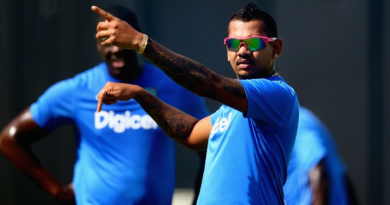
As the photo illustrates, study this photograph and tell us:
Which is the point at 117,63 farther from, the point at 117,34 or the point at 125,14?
the point at 117,34

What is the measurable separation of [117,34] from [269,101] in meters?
0.66

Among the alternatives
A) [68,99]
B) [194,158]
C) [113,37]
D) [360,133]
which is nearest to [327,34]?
[360,133]

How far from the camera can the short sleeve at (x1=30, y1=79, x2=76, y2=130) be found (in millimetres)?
3828

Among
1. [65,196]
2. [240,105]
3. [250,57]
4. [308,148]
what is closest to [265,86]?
[240,105]

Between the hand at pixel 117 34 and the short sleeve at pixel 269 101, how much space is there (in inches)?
17.7

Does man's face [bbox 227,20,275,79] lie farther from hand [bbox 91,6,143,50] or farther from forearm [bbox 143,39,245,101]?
hand [bbox 91,6,143,50]

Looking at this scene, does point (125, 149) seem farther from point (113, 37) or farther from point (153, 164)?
point (113, 37)

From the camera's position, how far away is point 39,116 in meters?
3.95

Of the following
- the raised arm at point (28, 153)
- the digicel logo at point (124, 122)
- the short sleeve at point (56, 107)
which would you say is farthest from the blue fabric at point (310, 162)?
the raised arm at point (28, 153)

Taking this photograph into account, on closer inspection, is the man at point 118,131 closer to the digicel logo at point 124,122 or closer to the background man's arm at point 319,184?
the digicel logo at point 124,122

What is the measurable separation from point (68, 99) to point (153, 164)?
723 mm

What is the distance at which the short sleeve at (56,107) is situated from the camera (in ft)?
12.6

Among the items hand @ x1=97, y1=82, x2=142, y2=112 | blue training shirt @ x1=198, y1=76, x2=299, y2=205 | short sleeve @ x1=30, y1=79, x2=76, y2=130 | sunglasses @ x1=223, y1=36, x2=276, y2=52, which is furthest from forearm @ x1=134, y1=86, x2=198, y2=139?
short sleeve @ x1=30, y1=79, x2=76, y2=130

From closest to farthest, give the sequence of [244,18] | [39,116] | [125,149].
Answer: [244,18]
[125,149]
[39,116]
